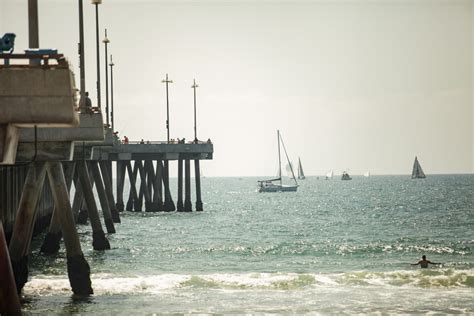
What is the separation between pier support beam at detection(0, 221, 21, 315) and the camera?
916 inches

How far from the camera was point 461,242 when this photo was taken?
6750 centimetres

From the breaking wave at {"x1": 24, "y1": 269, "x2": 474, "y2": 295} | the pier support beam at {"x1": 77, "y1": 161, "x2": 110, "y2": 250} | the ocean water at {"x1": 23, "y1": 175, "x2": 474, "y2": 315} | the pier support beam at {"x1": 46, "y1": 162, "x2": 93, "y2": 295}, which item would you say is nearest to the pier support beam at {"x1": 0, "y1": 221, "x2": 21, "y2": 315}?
the ocean water at {"x1": 23, "y1": 175, "x2": 474, "y2": 315}

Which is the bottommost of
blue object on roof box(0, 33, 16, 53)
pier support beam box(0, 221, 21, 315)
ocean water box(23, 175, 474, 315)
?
ocean water box(23, 175, 474, 315)

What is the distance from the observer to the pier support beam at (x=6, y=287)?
916 inches

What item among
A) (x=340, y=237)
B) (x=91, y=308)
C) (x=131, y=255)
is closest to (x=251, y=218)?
(x=340, y=237)

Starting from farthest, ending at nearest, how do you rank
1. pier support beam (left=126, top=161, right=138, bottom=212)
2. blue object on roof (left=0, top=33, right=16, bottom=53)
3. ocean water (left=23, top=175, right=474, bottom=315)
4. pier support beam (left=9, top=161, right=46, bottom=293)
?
pier support beam (left=126, top=161, right=138, bottom=212)
ocean water (left=23, top=175, right=474, bottom=315)
pier support beam (left=9, top=161, right=46, bottom=293)
blue object on roof (left=0, top=33, right=16, bottom=53)

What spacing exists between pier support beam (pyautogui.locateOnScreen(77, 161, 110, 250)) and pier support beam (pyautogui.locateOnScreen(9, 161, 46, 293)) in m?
13.8

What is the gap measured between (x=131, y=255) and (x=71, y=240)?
17560 millimetres

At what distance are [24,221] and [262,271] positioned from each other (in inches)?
620

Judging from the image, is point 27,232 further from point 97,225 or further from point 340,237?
point 340,237

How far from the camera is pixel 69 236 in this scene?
34062 mm

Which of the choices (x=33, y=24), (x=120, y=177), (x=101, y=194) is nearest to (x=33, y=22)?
(x=33, y=24)

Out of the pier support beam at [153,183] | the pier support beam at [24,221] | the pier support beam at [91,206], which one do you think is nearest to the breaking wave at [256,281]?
the pier support beam at [24,221]

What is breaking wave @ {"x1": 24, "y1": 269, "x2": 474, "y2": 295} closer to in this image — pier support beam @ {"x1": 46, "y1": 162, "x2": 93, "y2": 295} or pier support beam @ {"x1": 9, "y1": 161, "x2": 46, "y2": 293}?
pier support beam @ {"x1": 46, "y1": 162, "x2": 93, "y2": 295}
